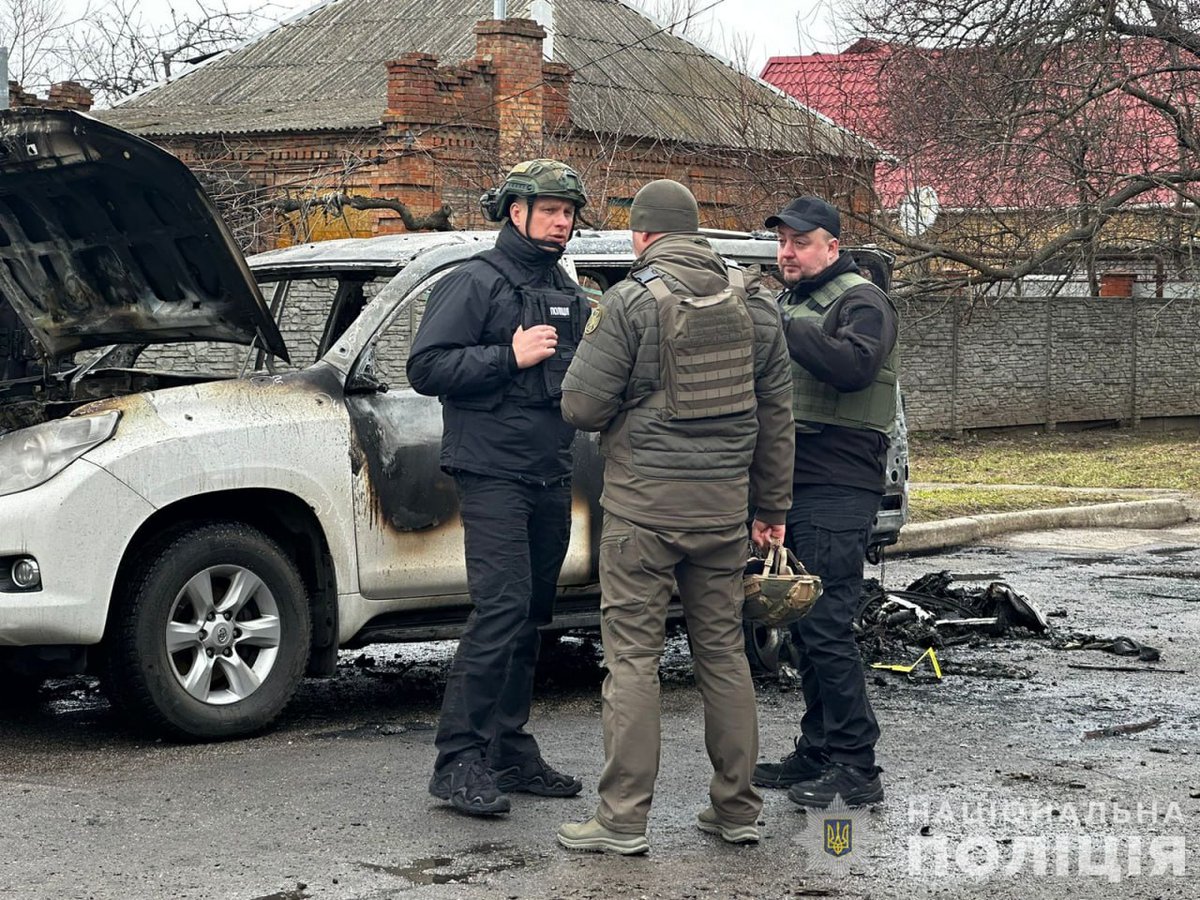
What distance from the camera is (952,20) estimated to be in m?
19.5

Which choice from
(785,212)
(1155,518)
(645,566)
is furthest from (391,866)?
(1155,518)

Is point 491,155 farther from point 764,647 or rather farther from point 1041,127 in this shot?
point 764,647

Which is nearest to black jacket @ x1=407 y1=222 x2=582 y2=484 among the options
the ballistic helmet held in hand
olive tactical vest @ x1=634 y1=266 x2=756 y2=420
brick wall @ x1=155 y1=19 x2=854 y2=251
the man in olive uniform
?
the man in olive uniform

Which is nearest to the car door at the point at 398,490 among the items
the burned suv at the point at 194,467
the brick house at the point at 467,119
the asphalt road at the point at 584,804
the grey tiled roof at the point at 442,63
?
the burned suv at the point at 194,467

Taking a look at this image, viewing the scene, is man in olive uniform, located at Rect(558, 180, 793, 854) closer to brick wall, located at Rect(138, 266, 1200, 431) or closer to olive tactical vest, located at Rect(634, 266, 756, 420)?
olive tactical vest, located at Rect(634, 266, 756, 420)

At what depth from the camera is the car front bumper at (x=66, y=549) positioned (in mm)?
6039

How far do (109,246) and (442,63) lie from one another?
2065 cm

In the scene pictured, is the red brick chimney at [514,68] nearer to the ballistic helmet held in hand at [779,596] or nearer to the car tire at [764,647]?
the car tire at [764,647]

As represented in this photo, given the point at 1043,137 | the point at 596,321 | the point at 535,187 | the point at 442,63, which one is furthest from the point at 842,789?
the point at 442,63

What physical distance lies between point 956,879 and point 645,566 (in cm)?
122

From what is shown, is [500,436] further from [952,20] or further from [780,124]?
[780,124]

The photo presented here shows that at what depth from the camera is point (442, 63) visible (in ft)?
87.7

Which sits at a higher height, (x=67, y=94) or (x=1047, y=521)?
(x=67, y=94)

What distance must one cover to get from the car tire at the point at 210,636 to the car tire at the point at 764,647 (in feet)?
6.55
